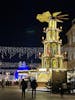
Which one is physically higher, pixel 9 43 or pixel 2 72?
pixel 9 43

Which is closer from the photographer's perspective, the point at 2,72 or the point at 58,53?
the point at 58,53

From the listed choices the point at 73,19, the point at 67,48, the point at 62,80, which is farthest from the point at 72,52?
the point at 62,80

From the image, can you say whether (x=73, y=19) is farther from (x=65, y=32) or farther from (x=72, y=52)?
(x=72, y=52)

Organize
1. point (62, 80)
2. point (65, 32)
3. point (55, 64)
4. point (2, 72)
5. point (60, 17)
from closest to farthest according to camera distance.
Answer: point (62, 80) → point (55, 64) → point (60, 17) → point (65, 32) → point (2, 72)

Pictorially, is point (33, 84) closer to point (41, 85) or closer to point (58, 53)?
point (41, 85)

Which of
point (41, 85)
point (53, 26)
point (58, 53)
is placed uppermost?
point (53, 26)

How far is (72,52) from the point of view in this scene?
78.9 meters

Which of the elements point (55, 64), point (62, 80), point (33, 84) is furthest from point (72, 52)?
point (33, 84)

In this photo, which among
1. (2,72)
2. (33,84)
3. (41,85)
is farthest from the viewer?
(2,72)

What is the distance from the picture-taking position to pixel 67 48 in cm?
8181

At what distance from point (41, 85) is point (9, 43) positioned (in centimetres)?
2846

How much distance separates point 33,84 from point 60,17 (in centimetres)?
4501

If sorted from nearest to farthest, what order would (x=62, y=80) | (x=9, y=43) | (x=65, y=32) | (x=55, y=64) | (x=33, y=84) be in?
(x=33, y=84)
(x=62, y=80)
(x=55, y=64)
(x=9, y=43)
(x=65, y=32)

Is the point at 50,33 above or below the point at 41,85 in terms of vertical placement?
above
